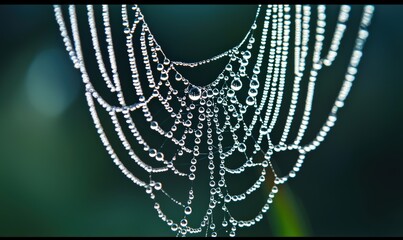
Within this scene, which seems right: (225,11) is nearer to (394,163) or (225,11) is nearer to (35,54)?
(35,54)

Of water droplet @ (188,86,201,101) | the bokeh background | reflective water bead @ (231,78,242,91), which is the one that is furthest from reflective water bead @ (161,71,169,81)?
the bokeh background

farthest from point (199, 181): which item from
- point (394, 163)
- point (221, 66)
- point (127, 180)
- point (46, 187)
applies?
point (394, 163)

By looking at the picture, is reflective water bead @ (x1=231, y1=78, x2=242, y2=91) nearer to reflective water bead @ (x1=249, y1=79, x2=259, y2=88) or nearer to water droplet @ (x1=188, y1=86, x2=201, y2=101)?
reflective water bead @ (x1=249, y1=79, x2=259, y2=88)

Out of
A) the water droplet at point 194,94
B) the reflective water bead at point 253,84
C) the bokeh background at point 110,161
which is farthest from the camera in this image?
the bokeh background at point 110,161

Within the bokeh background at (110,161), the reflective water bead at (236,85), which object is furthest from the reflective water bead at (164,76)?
the bokeh background at (110,161)

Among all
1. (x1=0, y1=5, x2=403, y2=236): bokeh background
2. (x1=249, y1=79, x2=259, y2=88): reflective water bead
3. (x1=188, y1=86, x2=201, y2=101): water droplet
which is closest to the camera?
(x1=249, y1=79, x2=259, y2=88): reflective water bead

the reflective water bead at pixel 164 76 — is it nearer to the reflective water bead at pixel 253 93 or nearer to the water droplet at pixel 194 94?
the water droplet at pixel 194 94

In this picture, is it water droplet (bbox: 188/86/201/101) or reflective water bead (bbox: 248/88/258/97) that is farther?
water droplet (bbox: 188/86/201/101)

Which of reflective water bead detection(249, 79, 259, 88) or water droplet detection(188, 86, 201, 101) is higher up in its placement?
reflective water bead detection(249, 79, 259, 88)

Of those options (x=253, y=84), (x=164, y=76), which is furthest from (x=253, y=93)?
(x=164, y=76)

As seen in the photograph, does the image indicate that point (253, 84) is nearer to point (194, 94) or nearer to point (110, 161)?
point (194, 94)
